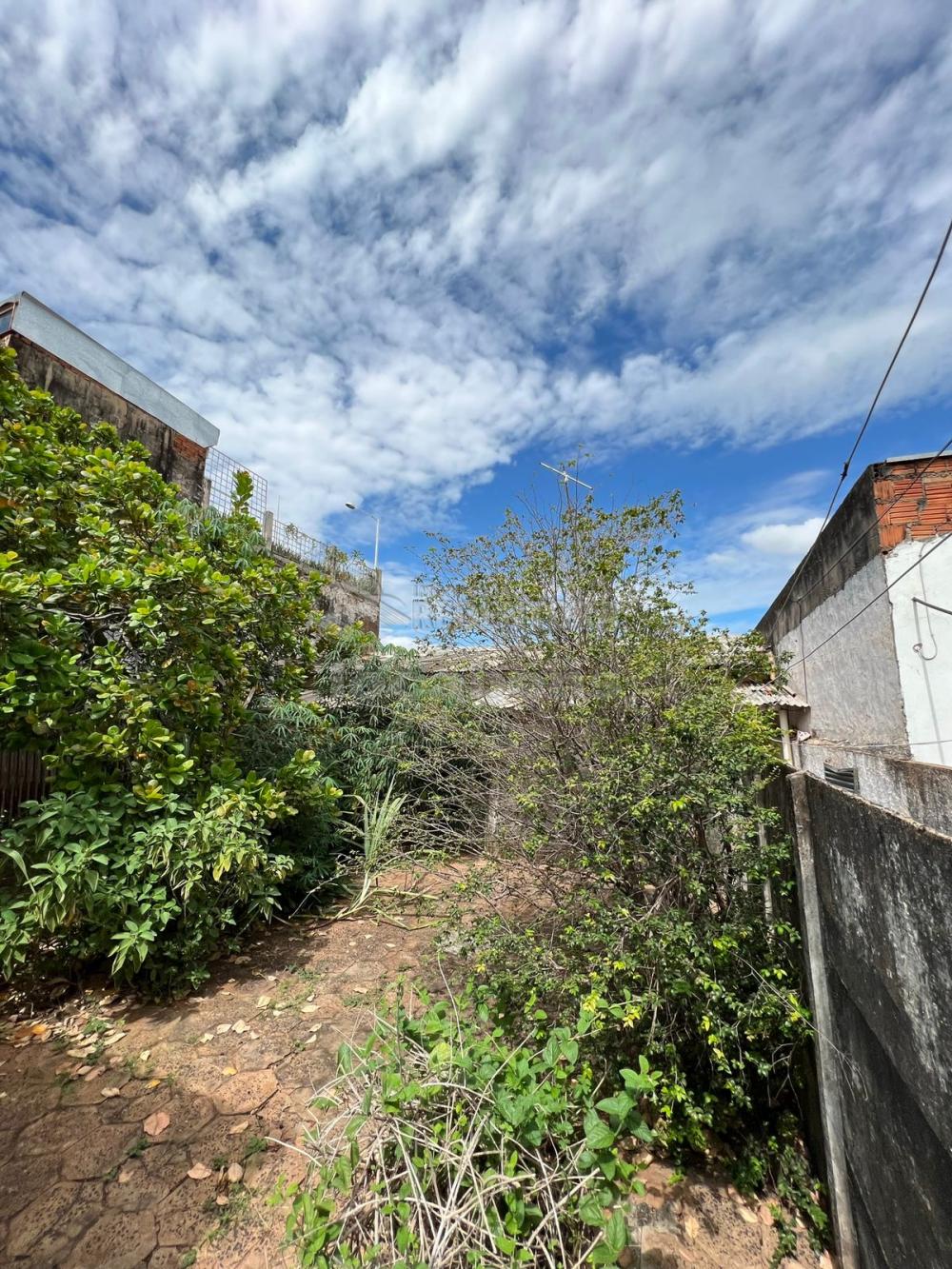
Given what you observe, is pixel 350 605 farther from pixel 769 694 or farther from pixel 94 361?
pixel 769 694

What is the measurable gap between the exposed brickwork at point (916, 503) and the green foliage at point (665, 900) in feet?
12.3

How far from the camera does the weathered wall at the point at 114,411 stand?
21.7 feet

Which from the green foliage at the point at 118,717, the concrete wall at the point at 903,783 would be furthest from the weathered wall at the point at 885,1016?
the green foliage at the point at 118,717

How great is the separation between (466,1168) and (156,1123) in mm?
1854

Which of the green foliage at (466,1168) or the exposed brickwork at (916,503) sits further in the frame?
the exposed brickwork at (916,503)

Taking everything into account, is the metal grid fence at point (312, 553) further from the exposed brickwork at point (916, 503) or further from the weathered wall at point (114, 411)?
the exposed brickwork at point (916, 503)

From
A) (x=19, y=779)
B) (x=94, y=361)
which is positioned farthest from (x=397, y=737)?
(x=94, y=361)

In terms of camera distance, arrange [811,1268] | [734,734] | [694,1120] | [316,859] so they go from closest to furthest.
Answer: [811,1268]
[694,1120]
[734,734]
[316,859]

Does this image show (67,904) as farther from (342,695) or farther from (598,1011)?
(342,695)

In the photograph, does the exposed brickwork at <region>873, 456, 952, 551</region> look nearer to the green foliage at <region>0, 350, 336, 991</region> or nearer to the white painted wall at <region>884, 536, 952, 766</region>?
the white painted wall at <region>884, 536, 952, 766</region>

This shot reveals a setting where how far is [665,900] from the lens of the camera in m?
2.47

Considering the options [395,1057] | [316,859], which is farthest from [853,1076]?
[316,859]

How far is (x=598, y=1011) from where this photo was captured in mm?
2229

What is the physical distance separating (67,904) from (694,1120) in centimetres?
325
